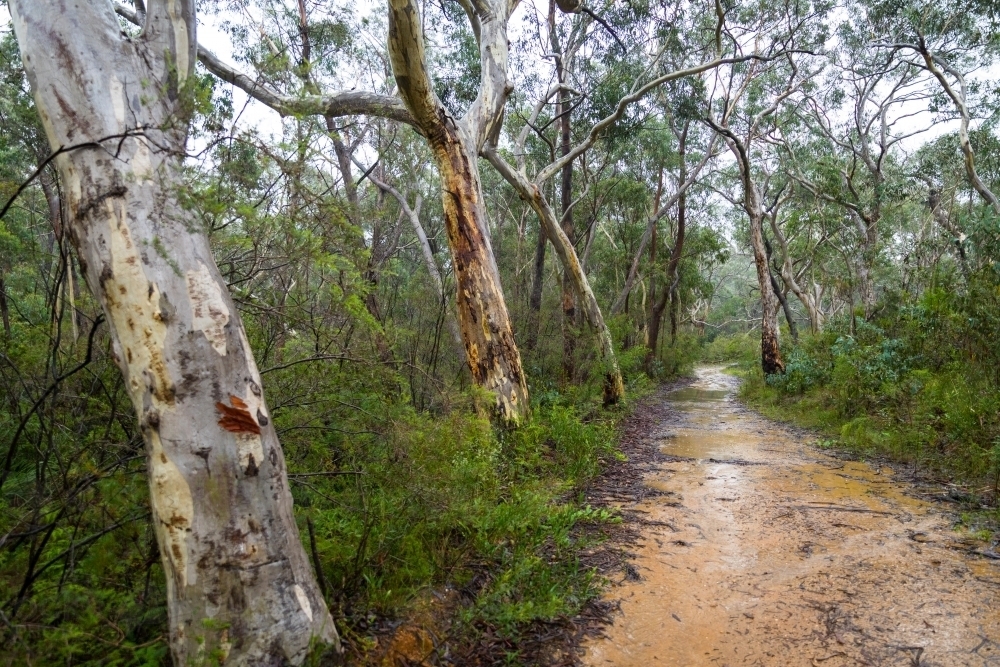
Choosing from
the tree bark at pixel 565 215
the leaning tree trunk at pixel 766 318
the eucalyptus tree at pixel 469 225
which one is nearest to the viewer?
the eucalyptus tree at pixel 469 225

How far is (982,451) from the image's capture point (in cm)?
535

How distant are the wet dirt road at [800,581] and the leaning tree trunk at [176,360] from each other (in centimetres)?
168

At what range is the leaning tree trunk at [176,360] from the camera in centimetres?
202

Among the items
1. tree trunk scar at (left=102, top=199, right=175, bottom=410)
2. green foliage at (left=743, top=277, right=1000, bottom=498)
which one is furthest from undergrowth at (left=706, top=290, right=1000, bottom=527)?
tree trunk scar at (left=102, top=199, right=175, bottom=410)

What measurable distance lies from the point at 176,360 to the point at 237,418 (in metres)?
0.29

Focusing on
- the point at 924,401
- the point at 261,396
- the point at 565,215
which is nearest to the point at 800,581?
the point at 261,396

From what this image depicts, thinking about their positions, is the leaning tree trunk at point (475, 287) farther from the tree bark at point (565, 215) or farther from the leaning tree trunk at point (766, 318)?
the leaning tree trunk at point (766, 318)

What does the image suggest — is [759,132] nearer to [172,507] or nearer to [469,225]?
[469,225]

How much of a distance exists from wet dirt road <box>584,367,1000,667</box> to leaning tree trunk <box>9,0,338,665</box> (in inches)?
66.1

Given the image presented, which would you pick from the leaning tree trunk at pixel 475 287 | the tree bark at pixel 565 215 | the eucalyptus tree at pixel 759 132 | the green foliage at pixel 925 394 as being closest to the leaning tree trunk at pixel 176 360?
the leaning tree trunk at pixel 475 287

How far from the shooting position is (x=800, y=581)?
3525 mm

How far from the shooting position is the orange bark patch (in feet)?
6.78

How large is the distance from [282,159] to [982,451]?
642 cm

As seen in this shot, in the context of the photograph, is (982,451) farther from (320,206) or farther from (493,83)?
(493,83)
